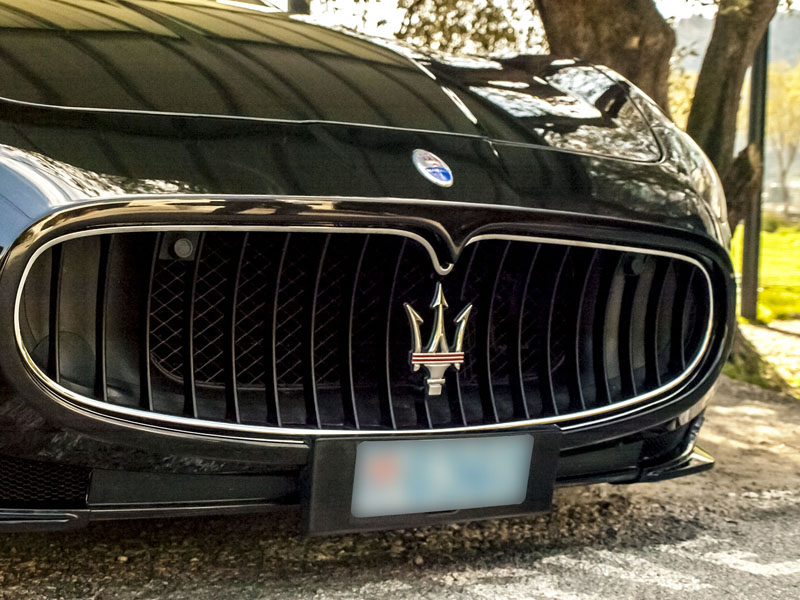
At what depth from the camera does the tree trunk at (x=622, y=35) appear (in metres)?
4.79

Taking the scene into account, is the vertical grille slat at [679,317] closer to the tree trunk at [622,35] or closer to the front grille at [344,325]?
the front grille at [344,325]

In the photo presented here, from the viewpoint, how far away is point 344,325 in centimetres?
203

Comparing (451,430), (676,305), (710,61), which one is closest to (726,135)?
(710,61)

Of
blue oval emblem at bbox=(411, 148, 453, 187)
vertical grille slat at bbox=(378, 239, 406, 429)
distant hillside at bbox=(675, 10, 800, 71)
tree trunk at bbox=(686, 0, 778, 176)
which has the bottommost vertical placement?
vertical grille slat at bbox=(378, 239, 406, 429)

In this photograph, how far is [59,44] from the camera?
2.14m

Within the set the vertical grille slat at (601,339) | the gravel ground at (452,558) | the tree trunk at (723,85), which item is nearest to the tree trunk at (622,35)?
the tree trunk at (723,85)

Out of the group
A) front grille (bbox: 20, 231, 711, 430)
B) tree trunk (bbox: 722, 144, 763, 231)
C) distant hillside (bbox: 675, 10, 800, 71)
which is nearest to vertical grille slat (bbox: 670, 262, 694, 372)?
front grille (bbox: 20, 231, 711, 430)

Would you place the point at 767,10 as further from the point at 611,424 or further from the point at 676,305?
the point at 611,424

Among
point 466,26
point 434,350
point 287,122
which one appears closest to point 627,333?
point 434,350

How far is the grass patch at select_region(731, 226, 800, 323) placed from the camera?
310 inches

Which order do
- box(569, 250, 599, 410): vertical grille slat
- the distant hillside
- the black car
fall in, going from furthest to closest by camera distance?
1. the distant hillside
2. box(569, 250, 599, 410): vertical grille slat
3. the black car

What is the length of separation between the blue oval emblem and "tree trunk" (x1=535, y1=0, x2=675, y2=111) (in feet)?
9.82

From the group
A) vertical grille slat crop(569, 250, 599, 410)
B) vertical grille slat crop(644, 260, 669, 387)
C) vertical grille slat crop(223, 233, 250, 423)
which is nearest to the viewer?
vertical grille slat crop(223, 233, 250, 423)

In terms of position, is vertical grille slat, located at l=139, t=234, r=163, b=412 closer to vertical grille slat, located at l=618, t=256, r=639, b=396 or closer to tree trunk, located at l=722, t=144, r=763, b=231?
vertical grille slat, located at l=618, t=256, r=639, b=396
